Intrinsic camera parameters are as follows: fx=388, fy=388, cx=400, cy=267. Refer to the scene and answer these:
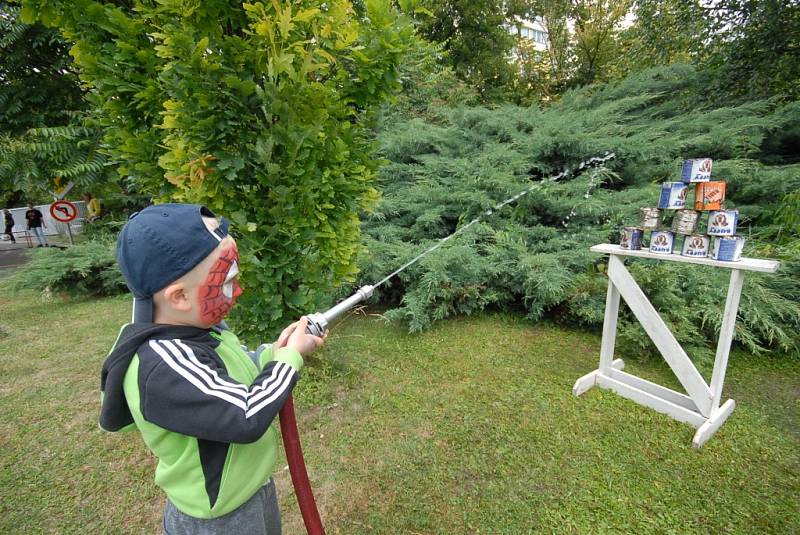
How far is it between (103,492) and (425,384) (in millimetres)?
2497

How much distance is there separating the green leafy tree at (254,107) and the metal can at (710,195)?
7.30 ft

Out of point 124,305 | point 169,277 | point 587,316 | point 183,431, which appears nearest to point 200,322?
point 169,277

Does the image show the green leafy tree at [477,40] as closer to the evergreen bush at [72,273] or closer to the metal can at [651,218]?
the evergreen bush at [72,273]

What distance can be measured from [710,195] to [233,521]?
3.21 m

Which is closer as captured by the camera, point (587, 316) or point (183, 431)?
point (183, 431)

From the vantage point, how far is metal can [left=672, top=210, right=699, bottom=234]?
2.67 meters

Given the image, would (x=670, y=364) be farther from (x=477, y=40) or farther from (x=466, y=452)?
(x=477, y=40)

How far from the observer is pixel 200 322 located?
1.20 metres

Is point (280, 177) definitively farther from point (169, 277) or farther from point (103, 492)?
point (103, 492)

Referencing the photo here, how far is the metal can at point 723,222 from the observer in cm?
249

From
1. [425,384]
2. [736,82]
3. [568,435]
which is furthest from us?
[736,82]

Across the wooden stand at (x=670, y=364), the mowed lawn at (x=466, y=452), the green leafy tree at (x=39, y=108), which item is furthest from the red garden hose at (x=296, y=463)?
the green leafy tree at (x=39, y=108)

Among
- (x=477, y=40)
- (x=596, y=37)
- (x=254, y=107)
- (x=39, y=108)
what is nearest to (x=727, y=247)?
(x=254, y=107)

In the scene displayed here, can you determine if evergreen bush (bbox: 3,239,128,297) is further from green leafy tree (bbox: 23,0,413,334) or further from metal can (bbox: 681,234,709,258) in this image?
metal can (bbox: 681,234,709,258)
